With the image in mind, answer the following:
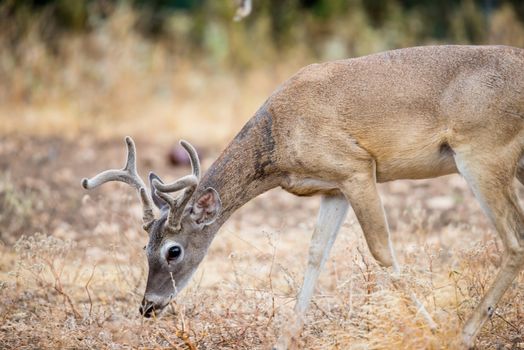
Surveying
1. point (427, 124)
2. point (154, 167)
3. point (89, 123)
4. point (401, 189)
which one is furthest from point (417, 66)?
point (89, 123)

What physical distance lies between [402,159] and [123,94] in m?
8.88

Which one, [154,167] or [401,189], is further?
[154,167]

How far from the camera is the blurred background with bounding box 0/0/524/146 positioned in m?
13.7

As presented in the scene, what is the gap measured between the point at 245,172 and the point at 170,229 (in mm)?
705

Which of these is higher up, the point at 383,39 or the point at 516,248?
the point at 516,248

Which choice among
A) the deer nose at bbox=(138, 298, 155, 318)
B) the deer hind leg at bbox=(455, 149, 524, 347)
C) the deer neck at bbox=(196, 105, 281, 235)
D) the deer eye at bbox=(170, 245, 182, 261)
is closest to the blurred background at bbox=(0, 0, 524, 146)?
the deer neck at bbox=(196, 105, 281, 235)

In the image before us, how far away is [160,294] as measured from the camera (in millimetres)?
5871

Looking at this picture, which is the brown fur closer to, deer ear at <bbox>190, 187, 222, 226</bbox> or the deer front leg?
deer ear at <bbox>190, 187, 222, 226</bbox>

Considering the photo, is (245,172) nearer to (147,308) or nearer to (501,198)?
(147,308)

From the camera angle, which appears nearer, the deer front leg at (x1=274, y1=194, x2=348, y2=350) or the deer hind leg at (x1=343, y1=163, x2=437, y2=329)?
the deer hind leg at (x1=343, y1=163, x2=437, y2=329)

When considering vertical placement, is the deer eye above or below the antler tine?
below

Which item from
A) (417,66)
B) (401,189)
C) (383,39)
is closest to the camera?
(417,66)

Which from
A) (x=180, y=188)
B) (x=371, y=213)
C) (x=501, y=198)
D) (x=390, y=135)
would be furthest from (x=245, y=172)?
(x=501, y=198)

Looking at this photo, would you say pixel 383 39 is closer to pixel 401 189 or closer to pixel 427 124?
pixel 401 189
